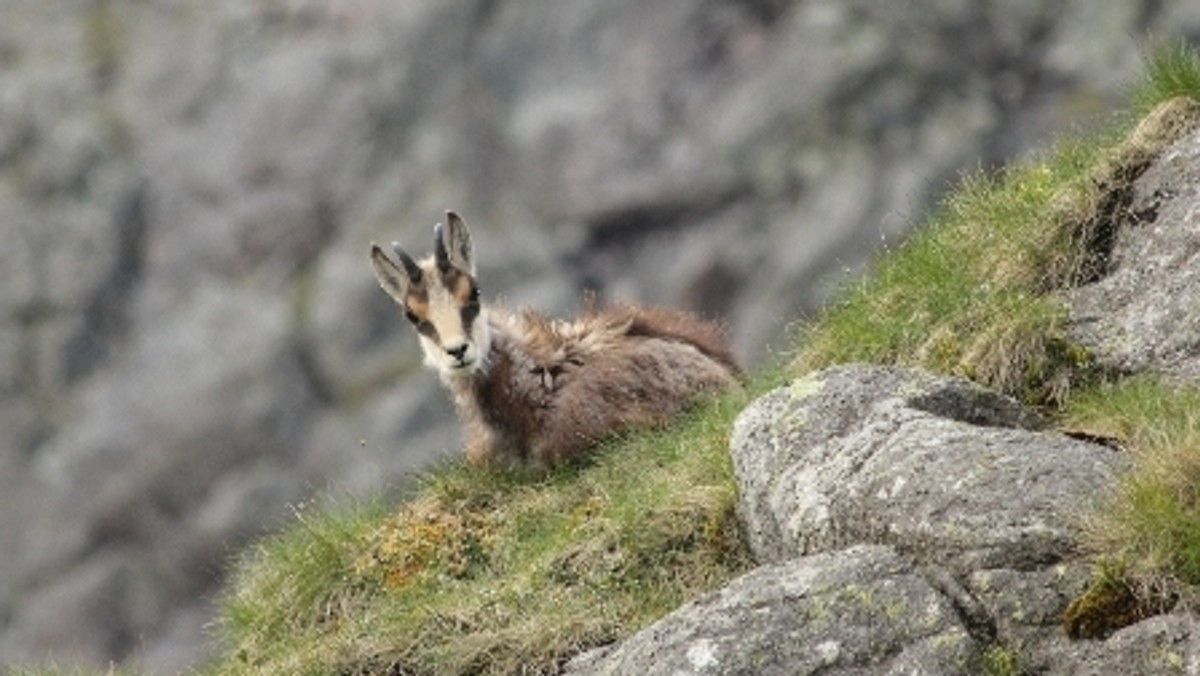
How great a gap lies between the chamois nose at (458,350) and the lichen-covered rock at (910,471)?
14.6 feet

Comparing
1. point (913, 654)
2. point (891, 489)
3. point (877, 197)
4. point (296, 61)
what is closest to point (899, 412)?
point (891, 489)

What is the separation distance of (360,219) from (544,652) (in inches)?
1738

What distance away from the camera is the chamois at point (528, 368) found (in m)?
16.3

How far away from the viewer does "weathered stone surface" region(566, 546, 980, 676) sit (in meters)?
9.62

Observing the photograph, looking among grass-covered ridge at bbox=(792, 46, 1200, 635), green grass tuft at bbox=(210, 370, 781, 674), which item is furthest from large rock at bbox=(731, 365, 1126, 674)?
green grass tuft at bbox=(210, 370, 781, 674)

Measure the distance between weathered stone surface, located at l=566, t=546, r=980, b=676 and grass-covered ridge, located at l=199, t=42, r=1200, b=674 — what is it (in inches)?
44.5

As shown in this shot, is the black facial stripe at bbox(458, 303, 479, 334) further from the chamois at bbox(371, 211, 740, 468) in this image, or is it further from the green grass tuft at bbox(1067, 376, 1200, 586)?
the green grass tuft at bbox(1067, 376, 1200, 586)

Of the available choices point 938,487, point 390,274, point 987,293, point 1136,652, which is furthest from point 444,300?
point 1136,652

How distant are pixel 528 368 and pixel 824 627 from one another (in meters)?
7.37

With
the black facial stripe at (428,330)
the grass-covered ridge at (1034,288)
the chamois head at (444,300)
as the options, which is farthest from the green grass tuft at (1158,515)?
the black facial stripe at (428,330)

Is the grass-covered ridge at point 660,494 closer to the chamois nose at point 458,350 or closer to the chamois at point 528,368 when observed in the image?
the chamois at point 528,368

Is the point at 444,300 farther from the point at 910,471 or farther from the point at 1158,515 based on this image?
the point at 1158,515

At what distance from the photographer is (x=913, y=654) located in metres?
9.58

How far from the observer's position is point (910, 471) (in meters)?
10.4
